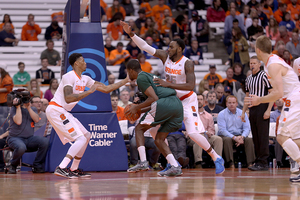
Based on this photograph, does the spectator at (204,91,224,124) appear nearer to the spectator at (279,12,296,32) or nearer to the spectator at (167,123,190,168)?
the spectator at (167,123,190,168)

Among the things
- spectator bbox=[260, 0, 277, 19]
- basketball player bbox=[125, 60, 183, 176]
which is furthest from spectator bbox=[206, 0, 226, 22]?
basketball player bbox=[125, 60, 183, 176]

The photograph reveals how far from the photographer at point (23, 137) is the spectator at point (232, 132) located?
4.31 metres

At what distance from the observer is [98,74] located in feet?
30.8

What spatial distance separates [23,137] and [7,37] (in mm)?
7657

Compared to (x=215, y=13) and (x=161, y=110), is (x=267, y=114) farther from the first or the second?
(x=215, y=13)

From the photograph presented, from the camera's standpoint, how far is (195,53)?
1673cm

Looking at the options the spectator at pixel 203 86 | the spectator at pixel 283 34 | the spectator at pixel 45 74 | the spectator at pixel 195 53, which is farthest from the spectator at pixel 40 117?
the spectator at pixel 283 34

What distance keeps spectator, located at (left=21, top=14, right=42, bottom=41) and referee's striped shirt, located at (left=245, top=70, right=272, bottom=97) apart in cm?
1030

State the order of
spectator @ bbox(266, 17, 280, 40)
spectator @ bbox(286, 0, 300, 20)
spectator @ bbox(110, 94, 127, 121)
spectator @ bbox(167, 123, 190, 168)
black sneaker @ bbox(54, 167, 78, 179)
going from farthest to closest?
spectator @ bbox(286, 0, 300, 20), spectator @ bbox(266, 17, 280, 40), spectator @ bbox(110, 94, 127, 121), spectator @ bbox(167, 123, 190, 168), black sneaker @ bbox(54, 167, 78, 179)

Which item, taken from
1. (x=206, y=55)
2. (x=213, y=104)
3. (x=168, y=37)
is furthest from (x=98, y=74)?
(x=206, y=55)

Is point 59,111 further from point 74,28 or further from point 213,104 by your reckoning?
point 213,104

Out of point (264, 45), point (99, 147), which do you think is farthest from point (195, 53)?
point (264, 45)

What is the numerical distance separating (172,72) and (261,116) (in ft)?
8.28

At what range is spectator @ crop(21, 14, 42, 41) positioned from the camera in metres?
16.8
